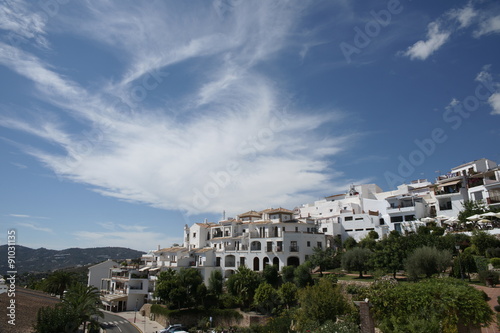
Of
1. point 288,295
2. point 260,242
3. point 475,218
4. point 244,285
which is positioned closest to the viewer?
point 475,218

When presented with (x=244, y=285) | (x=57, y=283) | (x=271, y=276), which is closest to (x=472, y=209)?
(x=271, y=276)

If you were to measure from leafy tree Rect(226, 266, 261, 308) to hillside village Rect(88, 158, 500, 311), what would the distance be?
6.71 meters

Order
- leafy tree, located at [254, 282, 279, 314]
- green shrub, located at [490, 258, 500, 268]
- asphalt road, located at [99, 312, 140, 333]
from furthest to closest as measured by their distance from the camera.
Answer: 1. asphalt road, located at [99, 312, 140, 333]
2. leafy tree, located at [254, 282, 279, 314]
3. green shrub, located at [490, 258, 500, 268]

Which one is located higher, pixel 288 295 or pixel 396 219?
pixel 396 219

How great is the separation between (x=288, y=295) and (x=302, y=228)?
16966 mm

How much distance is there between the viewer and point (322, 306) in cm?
2277

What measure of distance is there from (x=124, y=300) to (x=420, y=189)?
180 ft

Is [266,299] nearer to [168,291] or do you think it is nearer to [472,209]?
[168,291]

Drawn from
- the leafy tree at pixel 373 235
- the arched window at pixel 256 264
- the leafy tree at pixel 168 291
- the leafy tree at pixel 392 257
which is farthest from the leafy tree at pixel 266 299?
the leafy tree at pixel 373 235

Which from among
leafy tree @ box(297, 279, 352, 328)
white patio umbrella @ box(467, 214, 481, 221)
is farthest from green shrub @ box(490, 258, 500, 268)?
leafy tree @ box(297, 279, 352, 328)

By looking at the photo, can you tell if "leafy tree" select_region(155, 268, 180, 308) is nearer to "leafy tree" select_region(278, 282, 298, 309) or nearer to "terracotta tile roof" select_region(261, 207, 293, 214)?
"leafy tree" select_region(278, 282, 298, 309)

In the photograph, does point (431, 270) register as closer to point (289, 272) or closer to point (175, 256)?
point (289, 272)

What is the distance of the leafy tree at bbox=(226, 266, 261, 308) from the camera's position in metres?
42.2

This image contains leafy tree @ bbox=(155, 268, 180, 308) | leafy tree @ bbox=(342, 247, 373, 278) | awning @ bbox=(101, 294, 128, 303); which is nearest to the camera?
leafy tree @ bbox=(342, 247, 373, 278)
